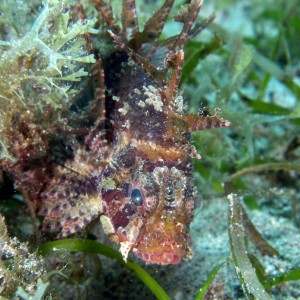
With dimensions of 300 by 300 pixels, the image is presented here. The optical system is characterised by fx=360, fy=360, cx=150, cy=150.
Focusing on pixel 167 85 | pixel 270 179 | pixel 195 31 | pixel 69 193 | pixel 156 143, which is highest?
pixel 195 31

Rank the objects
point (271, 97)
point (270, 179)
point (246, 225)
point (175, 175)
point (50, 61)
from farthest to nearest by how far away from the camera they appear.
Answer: point (271, 97) → point (270, 179) → point (246, 225) → point (175, 175) → point (50, 61)

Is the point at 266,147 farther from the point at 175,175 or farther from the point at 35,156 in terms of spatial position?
the point at 35,156

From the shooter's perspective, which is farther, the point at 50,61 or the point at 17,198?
the point at 17,198

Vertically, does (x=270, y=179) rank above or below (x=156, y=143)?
above

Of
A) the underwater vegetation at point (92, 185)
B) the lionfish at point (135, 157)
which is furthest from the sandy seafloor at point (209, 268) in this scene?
the lionfish at point (135, 157)

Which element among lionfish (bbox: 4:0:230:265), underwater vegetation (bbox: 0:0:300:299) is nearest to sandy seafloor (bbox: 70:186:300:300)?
underwater vegetation (bbox: 0:0:300:299)

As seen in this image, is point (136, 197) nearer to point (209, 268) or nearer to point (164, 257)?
point (164, 257)

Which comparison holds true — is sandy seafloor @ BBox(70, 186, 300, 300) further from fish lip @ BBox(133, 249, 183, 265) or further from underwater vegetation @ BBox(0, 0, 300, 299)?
fish lip @ BBox(133, 249, 183, 265)

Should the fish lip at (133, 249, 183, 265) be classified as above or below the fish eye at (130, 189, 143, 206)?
below

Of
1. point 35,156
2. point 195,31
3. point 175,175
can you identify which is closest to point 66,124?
point 35,156
